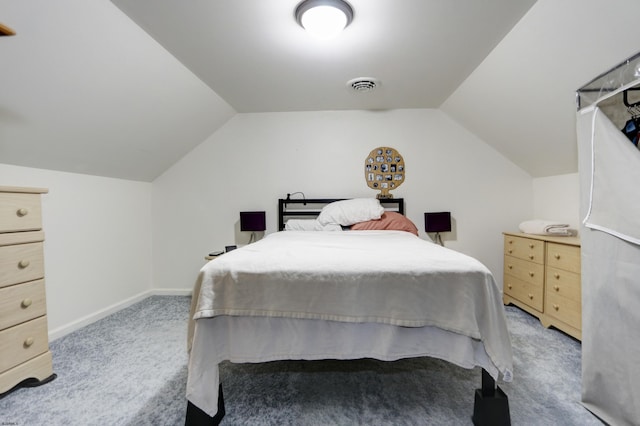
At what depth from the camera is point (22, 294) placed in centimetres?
154

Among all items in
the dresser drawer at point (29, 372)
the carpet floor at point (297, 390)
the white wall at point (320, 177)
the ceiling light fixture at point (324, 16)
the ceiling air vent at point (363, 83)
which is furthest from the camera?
the white wall at point (320, 177)

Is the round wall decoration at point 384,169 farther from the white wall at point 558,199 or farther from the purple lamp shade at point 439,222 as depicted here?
the white wall at point 558,199

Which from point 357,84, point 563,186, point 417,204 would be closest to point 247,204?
point 357,84

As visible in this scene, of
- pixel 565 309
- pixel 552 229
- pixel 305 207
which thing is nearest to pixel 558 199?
pixel 552 229

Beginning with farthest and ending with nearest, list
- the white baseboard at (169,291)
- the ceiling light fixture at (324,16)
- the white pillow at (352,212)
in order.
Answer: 1. the white baseboard at (169,291)
2. the white pillow at (352,212)
3. the ceiling light fixture at (324,16)

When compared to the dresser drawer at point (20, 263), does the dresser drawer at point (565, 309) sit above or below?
below

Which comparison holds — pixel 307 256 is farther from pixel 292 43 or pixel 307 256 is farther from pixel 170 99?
pixel 170 99

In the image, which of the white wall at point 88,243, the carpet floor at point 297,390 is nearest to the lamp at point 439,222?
the carpet floor at point 297,390

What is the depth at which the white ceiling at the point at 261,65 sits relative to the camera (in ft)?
5.07

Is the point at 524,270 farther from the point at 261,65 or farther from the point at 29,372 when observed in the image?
the point at 29,372

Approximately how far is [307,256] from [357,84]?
1.94 metres

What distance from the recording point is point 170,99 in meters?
2.49

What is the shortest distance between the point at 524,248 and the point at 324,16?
8.88 feet

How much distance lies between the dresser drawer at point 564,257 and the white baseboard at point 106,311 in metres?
3.78
